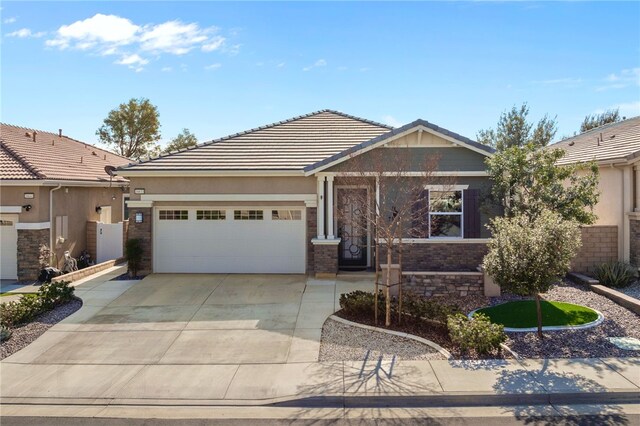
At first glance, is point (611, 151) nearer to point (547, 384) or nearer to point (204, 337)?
point (547, 384)

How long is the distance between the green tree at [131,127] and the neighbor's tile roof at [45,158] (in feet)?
47.0

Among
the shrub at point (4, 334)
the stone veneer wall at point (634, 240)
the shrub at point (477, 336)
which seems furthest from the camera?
the stone veneer wall at point (634, 240)

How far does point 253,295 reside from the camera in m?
12.0

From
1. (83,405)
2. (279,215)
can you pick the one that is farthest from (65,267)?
(83,405)

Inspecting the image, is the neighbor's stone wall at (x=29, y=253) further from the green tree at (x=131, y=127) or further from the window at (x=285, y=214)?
the green tree at (x=131, y=127)

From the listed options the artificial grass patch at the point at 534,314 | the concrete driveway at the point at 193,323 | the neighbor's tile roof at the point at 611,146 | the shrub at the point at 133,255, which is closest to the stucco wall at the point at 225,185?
the shrub at the point at 133,255

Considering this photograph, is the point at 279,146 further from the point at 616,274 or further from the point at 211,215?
the point at 616,274

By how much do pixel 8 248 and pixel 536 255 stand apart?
15463mm

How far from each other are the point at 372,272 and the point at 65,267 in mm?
10168

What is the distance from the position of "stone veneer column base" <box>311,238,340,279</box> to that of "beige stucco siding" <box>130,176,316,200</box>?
5.70 ft

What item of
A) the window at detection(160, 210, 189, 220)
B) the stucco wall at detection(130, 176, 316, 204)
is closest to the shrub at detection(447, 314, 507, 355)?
the stucco wall at detection(130, 176, 316, 204)

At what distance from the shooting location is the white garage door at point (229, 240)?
47.7 feet

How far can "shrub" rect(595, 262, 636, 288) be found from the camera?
38.1 feet

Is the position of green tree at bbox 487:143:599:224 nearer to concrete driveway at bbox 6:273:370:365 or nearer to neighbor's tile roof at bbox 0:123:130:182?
concrete driveway at bbox 6:273:370:365
